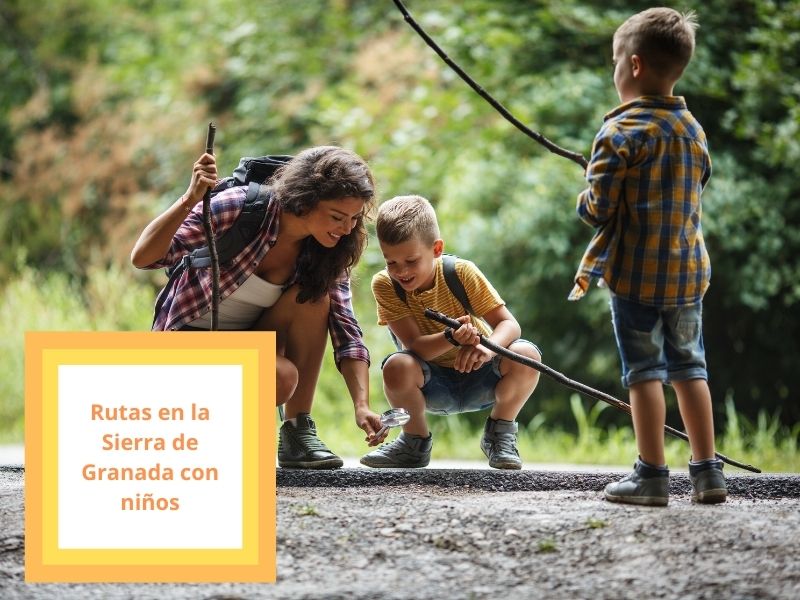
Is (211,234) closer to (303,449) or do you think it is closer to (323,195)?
(323,195)

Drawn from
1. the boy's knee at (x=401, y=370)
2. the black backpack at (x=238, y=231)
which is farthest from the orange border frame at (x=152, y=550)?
the boy's knee at (x=401, y=370)

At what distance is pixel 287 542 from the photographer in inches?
98.9

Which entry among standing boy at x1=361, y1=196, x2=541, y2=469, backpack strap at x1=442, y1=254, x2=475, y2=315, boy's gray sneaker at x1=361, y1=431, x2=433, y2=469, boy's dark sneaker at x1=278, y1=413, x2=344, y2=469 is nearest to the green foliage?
boy's dark sneaker at x1=278, y1=413, x2=344, y2=469

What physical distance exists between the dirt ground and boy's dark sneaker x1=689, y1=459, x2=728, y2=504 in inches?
2.1

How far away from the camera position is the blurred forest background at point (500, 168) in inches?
265

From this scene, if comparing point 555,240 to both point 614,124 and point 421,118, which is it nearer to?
point 421,118

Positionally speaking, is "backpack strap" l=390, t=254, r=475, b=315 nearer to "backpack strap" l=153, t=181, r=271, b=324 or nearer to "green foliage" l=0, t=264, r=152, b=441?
"backpack strap" l=153, t=181, r=271, b=324

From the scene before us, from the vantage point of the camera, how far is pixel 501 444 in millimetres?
3586

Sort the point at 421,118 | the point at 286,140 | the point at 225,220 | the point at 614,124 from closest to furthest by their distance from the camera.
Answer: the point at 614,124
the point at 225,220
the point at 421,118
the point at 286,140

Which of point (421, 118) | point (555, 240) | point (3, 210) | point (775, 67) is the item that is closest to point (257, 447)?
point (555, 240)

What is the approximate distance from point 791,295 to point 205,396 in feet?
16.9

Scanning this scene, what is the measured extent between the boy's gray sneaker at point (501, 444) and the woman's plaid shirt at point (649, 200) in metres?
0.98

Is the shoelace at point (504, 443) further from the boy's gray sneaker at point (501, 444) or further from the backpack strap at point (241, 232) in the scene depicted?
the backpack strap at point (241, 232)

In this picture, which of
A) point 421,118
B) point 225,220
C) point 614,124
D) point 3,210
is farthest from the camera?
point 3,210
